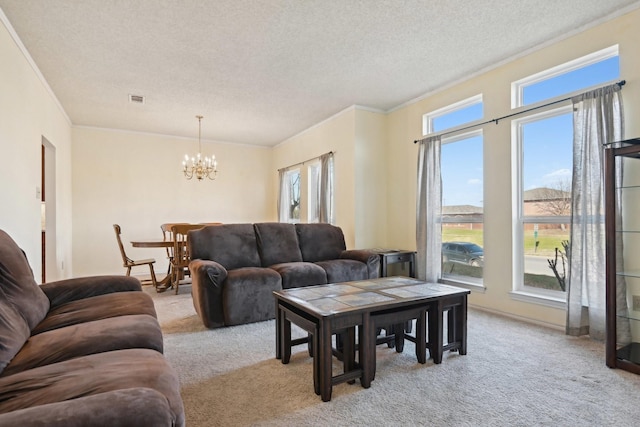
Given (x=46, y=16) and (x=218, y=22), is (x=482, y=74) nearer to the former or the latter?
(x=218, y=22)

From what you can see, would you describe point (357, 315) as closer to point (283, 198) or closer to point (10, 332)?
point (10, 332)

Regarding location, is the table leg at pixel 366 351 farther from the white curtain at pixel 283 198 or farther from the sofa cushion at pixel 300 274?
the white curtain at pixel 283 198

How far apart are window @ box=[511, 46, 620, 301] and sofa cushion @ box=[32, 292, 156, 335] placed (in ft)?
11.6

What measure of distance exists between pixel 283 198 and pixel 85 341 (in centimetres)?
609

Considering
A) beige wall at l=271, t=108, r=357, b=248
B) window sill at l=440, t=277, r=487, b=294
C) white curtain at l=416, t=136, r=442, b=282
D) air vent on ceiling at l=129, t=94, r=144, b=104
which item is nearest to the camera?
window sill at l=440, t=277, r=487, b=294

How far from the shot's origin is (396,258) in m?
4.56

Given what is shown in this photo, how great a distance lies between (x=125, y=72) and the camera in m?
3.96

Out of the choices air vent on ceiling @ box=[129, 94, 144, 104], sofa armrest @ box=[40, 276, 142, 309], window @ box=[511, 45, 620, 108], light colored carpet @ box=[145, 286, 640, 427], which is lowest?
light colored carpet @ box=[145, 286, 640, 427]

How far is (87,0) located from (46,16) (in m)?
0.54

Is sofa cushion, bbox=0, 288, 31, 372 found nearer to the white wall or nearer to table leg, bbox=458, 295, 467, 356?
the white wall

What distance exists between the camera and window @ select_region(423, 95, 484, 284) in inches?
162

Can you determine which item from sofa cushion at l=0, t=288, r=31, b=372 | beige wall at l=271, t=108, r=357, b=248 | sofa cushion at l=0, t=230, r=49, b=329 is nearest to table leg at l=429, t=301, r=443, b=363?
sofa cushion at l=0, t=288, r=31, b=372

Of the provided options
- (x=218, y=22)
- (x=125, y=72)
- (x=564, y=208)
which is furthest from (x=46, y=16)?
(x=564, y=208)

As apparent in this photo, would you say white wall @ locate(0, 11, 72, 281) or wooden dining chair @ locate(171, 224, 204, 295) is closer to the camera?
white wall @ locate(0, 11, 72, 281)
